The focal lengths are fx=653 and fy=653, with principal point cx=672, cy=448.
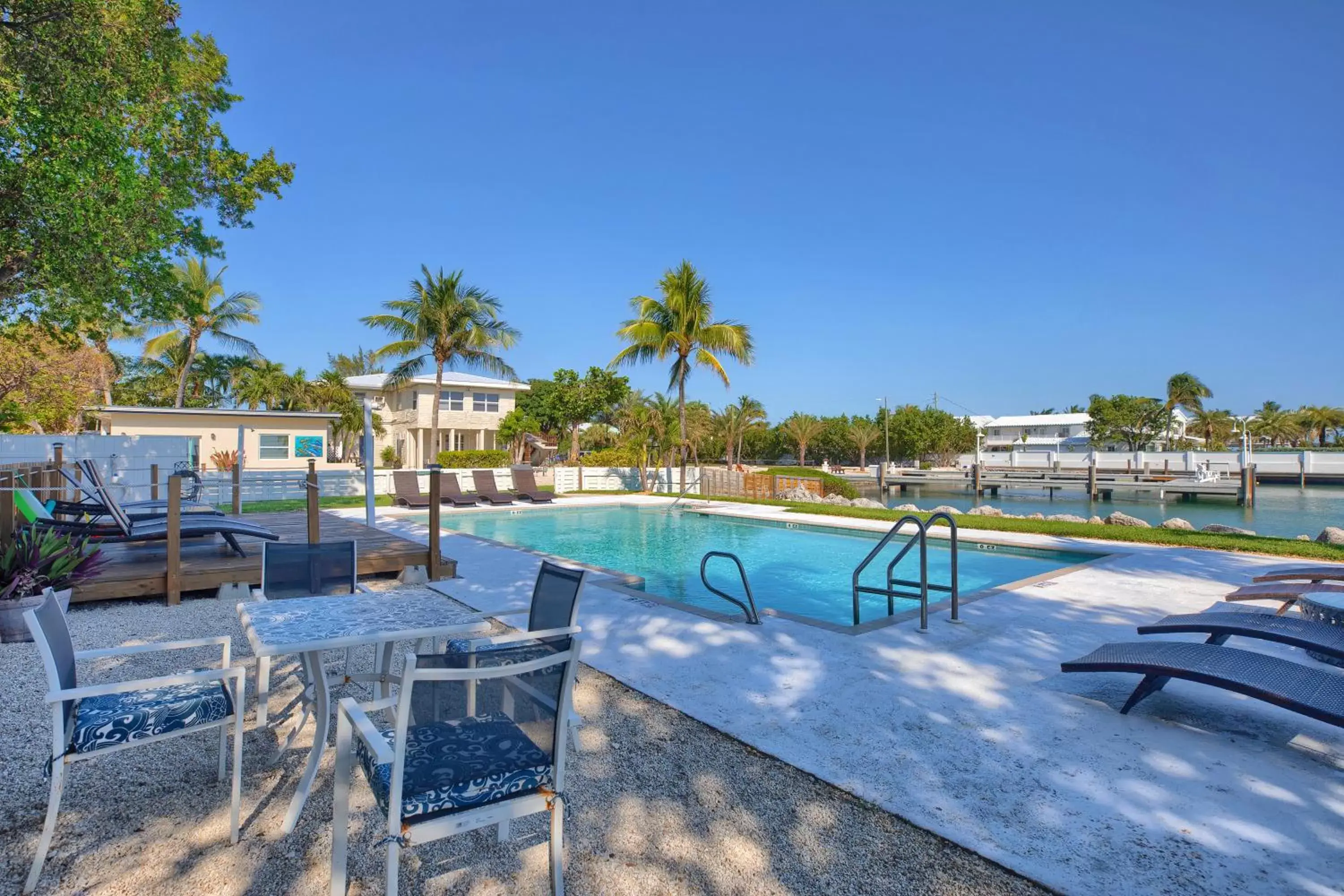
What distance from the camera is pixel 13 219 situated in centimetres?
937

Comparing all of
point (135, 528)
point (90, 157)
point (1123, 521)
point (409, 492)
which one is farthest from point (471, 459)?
point (1123, 521)

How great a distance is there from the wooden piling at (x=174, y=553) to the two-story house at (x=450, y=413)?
2699 centimetres

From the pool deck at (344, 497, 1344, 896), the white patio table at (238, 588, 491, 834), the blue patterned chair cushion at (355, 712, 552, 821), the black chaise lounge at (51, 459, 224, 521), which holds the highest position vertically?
the black chaise lounge at (51, 459, 224, 521)

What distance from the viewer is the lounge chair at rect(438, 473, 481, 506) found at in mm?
19125

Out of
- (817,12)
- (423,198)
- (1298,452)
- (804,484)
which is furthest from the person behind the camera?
(1298,452)

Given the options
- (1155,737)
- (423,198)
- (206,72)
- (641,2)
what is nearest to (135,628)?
(1155,737)

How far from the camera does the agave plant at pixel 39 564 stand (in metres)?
5.09

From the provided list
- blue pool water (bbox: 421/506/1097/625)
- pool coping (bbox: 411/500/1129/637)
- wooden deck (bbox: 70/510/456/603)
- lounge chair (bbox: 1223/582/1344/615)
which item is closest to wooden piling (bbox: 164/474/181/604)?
wooden deck (bbox: 70/510/456/603)

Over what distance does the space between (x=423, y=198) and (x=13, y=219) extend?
15935 millimetres

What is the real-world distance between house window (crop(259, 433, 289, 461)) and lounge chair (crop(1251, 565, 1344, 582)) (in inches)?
1023

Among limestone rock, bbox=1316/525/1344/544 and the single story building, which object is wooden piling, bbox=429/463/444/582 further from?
the single story building

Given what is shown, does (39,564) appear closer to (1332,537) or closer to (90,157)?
(90,157)

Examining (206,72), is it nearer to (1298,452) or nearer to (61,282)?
(61,282)

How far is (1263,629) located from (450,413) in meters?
33.8
